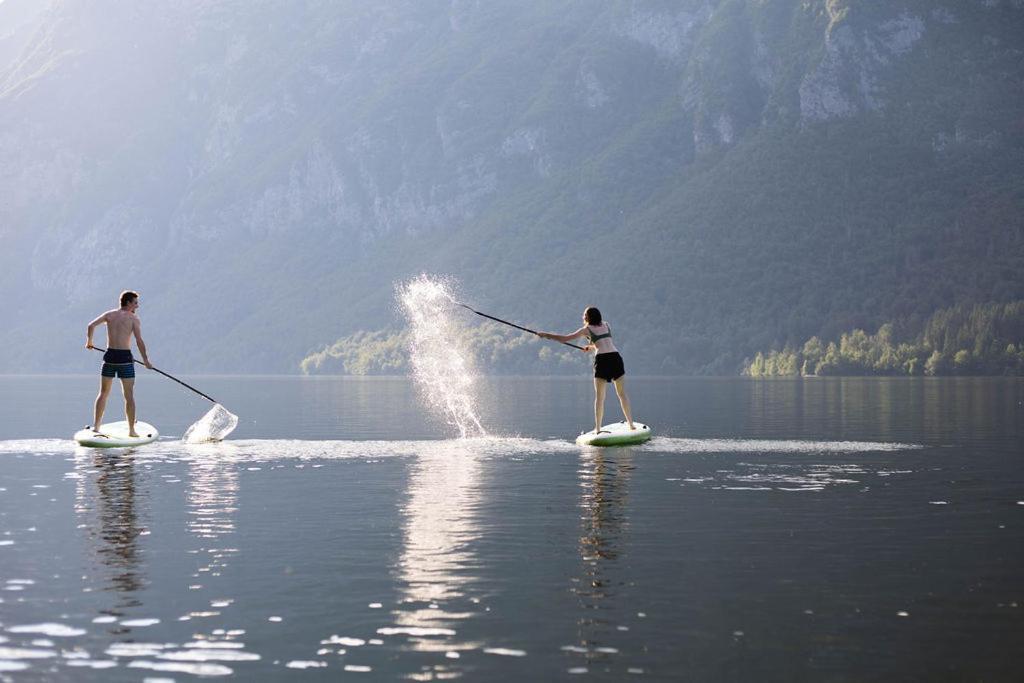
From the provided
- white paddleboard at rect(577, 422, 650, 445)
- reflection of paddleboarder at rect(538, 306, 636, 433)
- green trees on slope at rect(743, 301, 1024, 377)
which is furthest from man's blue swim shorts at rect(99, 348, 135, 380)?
green trees on slope at rect(743, 301, 1024, 377)

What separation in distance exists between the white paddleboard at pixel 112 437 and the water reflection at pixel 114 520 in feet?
6.59

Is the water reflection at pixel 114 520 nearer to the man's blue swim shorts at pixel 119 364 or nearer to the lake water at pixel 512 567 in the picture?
the lake water at pixel 512 567

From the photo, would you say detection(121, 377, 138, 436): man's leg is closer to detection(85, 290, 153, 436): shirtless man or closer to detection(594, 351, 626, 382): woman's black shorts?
detection(85, 290, 153, 436): shirtless man

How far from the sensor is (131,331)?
33.8 metres

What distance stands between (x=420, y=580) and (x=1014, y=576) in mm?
6662

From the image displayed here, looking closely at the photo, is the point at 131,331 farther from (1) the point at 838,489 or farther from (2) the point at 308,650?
(2) the point at 308,650

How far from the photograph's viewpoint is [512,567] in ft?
53.1

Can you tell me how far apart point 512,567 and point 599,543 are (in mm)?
2234

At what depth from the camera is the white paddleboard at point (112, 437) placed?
1353 inches

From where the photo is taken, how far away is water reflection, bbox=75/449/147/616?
15180 mm

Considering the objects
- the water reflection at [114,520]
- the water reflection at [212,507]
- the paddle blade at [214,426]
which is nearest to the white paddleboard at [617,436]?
the water reflection at [212,507]

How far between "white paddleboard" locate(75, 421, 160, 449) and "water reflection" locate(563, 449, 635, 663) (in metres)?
11.8

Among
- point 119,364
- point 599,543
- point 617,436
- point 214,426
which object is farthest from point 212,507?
point 214,426

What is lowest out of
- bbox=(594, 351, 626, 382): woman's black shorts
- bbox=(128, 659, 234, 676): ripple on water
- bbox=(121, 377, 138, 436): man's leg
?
bbox=(128, 659, 234, 676): ripple on water
